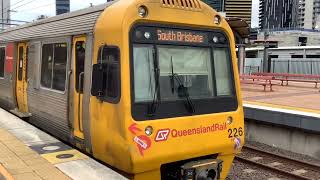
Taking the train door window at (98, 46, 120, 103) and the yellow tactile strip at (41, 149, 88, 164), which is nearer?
the train door window at (98, 46, 120, 103)

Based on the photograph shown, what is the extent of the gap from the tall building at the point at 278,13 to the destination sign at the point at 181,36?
9893 centimetres

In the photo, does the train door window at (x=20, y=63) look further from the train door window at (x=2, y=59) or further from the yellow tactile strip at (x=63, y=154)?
the yellow tactile strip at (x=63, y=154)

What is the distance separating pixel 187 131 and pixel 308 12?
102622mm

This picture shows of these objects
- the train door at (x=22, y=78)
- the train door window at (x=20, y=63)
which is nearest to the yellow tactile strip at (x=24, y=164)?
the train door at (x=22, y=78)

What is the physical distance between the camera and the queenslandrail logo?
208 inches

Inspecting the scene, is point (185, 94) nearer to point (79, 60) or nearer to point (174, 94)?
point (174, 94)

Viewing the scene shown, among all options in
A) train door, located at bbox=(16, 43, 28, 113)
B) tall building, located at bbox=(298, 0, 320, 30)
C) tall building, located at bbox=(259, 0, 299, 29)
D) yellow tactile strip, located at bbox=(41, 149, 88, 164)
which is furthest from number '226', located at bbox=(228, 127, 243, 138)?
tall building, located at bbox=(298, 0, 320, 30)

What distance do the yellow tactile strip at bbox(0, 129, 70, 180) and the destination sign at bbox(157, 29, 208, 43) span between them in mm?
2081

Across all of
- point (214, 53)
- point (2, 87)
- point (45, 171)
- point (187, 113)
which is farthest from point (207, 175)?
point (2, 87)

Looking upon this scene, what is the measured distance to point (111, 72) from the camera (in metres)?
5.28

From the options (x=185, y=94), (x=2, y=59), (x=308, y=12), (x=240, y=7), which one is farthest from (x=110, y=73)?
(x=308, y=12)

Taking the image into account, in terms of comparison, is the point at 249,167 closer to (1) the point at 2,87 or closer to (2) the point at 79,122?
(2) the point at 79,122

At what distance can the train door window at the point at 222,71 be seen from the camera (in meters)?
6.07

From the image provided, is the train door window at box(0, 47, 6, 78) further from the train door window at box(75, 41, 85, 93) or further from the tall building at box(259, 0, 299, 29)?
the tall building at box(259, 0, 299, 29)
